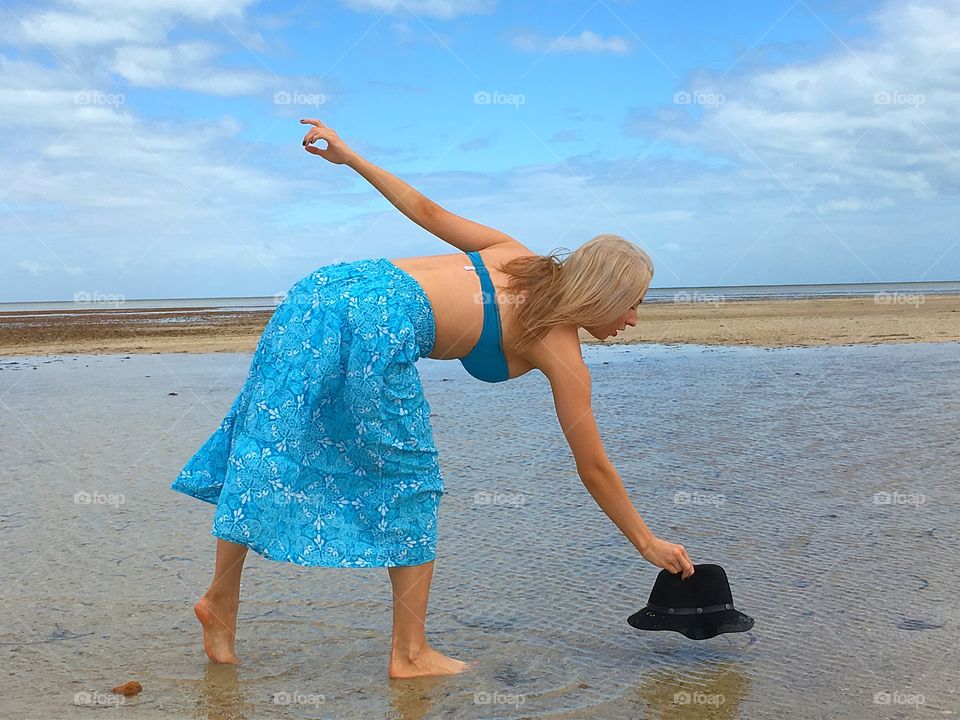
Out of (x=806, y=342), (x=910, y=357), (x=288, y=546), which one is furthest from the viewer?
(x=806, y=342)

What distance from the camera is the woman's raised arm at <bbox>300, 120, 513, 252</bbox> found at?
9.73ft

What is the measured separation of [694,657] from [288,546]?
1300 mm

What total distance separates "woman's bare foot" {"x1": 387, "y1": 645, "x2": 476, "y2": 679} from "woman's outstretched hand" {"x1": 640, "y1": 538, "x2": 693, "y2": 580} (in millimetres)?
642

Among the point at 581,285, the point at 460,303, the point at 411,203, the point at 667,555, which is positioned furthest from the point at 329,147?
the point at 667,555

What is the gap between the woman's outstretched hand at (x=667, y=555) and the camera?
2.77 m

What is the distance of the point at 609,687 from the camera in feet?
8.94

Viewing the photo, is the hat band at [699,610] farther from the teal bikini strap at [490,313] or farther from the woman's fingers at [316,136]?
the woman's fingers at [316,136]

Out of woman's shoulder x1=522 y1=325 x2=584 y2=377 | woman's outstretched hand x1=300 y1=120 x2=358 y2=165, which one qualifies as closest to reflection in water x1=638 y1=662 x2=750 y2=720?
woman's shoulder x1=522 y1=325 x2=584 y2=377

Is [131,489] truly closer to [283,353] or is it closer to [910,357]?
[283,353]

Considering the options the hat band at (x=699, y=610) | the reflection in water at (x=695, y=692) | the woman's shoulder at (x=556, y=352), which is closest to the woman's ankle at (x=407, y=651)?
the reflection in water at (x=695, y=692)

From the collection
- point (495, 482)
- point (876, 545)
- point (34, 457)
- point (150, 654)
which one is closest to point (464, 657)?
point (150, 654)

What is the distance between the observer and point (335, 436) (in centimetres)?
276

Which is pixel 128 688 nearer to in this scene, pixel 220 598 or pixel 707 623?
pixel 220 598

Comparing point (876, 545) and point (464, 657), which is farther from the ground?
point (876, 545)
